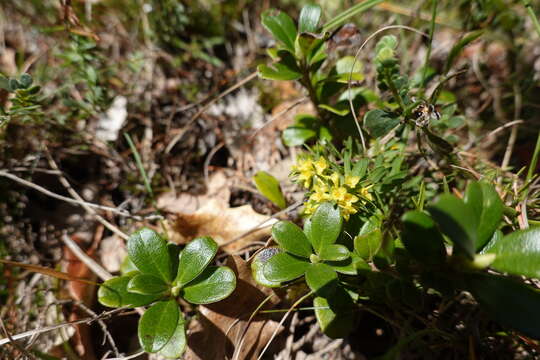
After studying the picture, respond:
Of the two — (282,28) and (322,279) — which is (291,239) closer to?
(322,279)

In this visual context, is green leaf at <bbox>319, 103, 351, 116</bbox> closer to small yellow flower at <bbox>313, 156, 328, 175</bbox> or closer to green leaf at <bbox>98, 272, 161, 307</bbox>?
small yellow flower at <bbox>313, 156, 328, 175</bbox>

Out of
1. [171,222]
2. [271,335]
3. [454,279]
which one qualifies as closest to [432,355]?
[454,279]

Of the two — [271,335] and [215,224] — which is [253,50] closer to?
[215,224]

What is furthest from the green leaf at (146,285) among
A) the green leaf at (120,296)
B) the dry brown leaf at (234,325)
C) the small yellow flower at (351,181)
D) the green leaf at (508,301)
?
the green leaf at (508,301)

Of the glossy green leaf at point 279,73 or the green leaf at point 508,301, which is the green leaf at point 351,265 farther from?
the glossy green leaf at point 279,73

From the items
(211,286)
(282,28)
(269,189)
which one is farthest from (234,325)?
(282,28)

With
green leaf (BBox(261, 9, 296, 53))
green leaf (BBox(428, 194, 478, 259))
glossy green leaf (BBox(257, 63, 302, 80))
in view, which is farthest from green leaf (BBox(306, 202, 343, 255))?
green leaf (BBox(261, 9, 296, 53))
